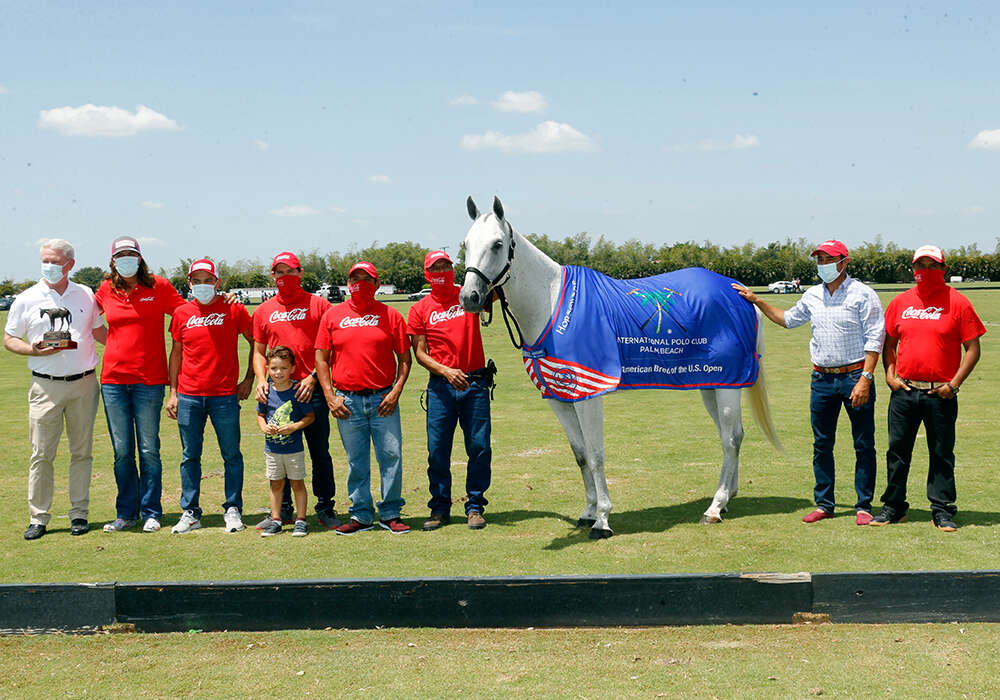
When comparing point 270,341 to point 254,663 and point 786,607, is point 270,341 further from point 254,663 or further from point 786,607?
point 786,607

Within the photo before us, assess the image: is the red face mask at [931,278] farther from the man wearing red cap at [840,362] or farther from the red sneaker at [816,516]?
the red sneaker at [816,516]

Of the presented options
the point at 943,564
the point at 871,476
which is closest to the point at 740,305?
the point at 871,476

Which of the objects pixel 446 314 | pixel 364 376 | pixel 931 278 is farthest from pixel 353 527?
pixel 931 278

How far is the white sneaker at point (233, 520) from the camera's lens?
7.27 meters

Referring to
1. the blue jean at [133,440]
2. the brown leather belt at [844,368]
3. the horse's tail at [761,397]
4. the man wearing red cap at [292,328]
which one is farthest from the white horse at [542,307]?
the blue jean at [133,440]

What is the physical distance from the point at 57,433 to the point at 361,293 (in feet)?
9.48

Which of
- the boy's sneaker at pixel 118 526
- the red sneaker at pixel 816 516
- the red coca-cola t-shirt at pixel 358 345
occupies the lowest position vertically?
the boy's sneaker at pixel 118 526

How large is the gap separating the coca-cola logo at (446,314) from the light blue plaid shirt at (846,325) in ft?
9.26

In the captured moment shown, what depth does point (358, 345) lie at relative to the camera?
6902mm

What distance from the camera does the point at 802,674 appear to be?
4273 millimetres

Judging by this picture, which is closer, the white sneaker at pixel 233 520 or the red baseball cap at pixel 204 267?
the red baseball cap at pixel 204 267

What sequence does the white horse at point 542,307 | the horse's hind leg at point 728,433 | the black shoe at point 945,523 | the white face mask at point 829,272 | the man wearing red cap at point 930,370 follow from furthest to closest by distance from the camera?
1. the horse's hind leg at point 728,433
2. the white face mask at point 829,272
3. the black shoe at point 945,523
4. the man wearing red cap at point 930,370
5. the white horse at point 542,307

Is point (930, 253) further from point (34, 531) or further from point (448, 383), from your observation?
point (34, 531)

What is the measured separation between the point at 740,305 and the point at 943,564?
2707mm
